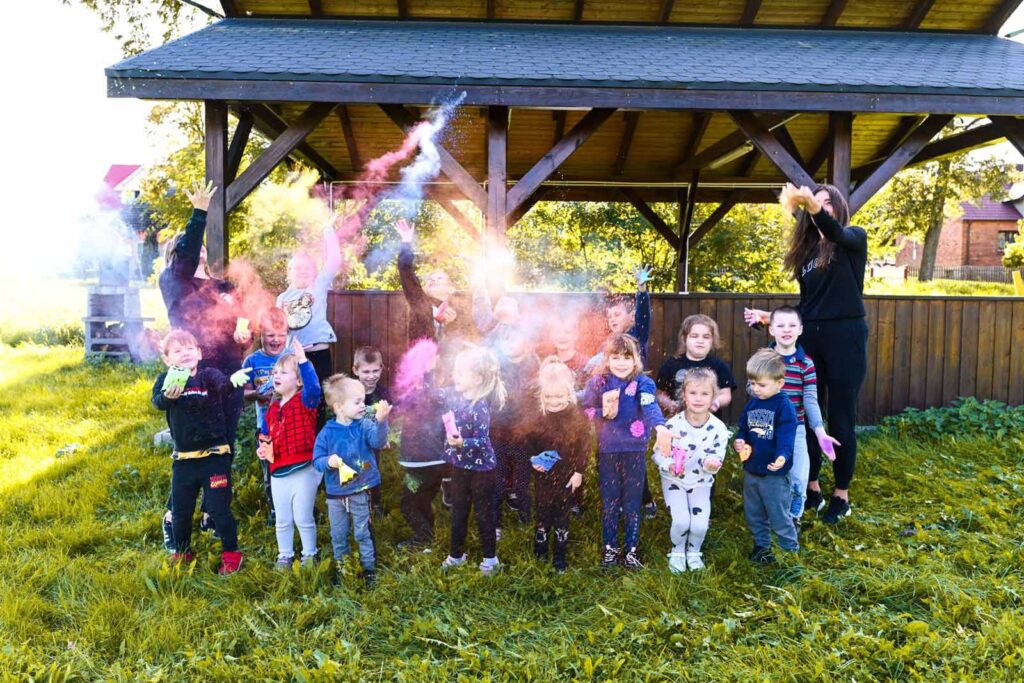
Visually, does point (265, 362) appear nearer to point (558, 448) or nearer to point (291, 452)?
point (291, 452)

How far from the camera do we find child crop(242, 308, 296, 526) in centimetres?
395

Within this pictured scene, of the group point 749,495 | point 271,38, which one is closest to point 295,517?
point 749,495

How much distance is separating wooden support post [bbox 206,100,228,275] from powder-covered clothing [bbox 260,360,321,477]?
2.35 metres

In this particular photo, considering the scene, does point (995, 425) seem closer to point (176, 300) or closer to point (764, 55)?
point (764, 55)

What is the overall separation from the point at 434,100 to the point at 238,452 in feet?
10.3

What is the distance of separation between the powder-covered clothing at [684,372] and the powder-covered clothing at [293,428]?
6.70 ft

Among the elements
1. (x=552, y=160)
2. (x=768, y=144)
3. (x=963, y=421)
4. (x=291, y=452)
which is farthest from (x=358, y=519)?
(x=963, y=421)

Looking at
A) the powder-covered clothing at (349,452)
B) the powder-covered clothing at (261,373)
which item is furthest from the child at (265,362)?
the powder-covered clothing at (349,452)

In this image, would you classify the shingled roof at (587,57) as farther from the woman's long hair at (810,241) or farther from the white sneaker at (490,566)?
the white sneaker at (490,566)

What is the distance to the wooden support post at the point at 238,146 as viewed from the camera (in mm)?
5773

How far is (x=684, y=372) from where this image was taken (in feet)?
13.2

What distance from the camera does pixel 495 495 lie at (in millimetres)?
3748

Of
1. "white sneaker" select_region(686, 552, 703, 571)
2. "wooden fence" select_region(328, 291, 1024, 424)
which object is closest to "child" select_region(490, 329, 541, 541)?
"white sneaker" select_region(686, 552, 703, 571)

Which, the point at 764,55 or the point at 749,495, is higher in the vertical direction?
the point at 764,55
